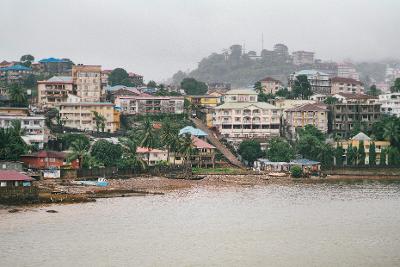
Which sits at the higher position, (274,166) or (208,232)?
(274,166)

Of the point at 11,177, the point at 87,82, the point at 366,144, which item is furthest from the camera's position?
the point at 87,82

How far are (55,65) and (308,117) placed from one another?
2342 inches

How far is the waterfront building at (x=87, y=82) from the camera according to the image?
118562 millimetres

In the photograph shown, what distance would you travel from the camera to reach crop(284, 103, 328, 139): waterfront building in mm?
115188

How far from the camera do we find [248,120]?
11325 centimetres

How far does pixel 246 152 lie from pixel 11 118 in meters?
31.2

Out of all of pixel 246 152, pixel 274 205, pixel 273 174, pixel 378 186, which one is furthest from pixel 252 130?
pixel 274 205

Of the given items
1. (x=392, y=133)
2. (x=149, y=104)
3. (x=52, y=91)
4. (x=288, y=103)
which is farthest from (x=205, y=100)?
(x=392, y=133)

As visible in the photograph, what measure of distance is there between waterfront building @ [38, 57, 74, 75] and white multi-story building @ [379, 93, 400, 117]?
6334 centimetres

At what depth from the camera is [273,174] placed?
90.2 meters

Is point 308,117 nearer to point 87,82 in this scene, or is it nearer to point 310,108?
point 310,108

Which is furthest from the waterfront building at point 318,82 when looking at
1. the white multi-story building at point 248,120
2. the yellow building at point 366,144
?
the yellow building at point 366,144

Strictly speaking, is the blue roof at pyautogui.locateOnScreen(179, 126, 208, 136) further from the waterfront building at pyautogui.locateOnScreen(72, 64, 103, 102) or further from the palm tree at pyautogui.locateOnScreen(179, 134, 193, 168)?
the waterfront building at pyautogui.locateOnScreen(72, 64, 103, 102)

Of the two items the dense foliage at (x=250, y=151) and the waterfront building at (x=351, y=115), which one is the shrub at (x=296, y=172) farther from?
the waterfront building at (x=351, y=115)
